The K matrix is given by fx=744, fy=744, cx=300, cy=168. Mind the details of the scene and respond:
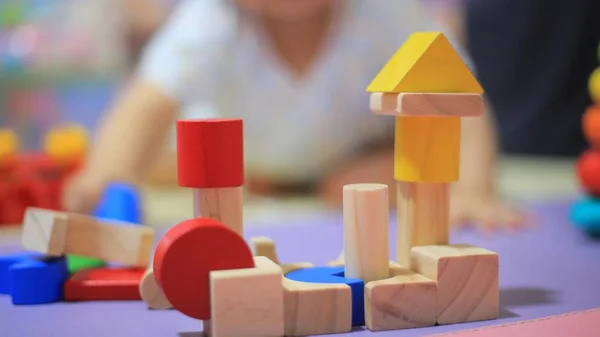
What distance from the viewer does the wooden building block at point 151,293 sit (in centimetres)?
61

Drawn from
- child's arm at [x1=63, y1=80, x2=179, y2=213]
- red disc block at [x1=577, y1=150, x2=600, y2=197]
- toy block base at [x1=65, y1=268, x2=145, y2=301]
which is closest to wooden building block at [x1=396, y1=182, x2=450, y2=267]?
toy block base at [x1=65, y1=268, x2=145, y2=301]

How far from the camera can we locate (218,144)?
558 millimetres

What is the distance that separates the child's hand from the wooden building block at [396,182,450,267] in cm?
42

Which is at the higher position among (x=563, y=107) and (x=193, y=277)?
(x=563, y=107)

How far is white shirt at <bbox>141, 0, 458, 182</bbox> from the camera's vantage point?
135cm

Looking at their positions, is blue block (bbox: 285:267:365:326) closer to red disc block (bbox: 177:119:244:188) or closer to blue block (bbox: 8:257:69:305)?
red disc block (bbox: 177:119:244:188)

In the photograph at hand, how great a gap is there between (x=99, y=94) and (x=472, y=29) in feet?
3.35

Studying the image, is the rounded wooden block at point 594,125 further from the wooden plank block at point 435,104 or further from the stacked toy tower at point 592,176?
the wooden plank block at point 435,104

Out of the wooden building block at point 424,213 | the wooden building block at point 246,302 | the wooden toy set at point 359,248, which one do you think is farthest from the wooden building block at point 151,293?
the wooden building block at point 424,213

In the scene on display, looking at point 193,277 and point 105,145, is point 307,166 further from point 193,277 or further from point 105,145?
point 193,277

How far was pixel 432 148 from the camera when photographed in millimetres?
608

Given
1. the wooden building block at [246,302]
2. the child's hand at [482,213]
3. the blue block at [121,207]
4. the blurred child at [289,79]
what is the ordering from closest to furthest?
1. the wooden building block at [246,302]
2. the blue block at [121,207]
3. the child's hand at [482,213]
4. the blurred child at [289,79]

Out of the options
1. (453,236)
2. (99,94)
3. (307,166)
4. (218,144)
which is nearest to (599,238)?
(453,236)

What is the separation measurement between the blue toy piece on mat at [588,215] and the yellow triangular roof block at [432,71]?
1.27 feet
